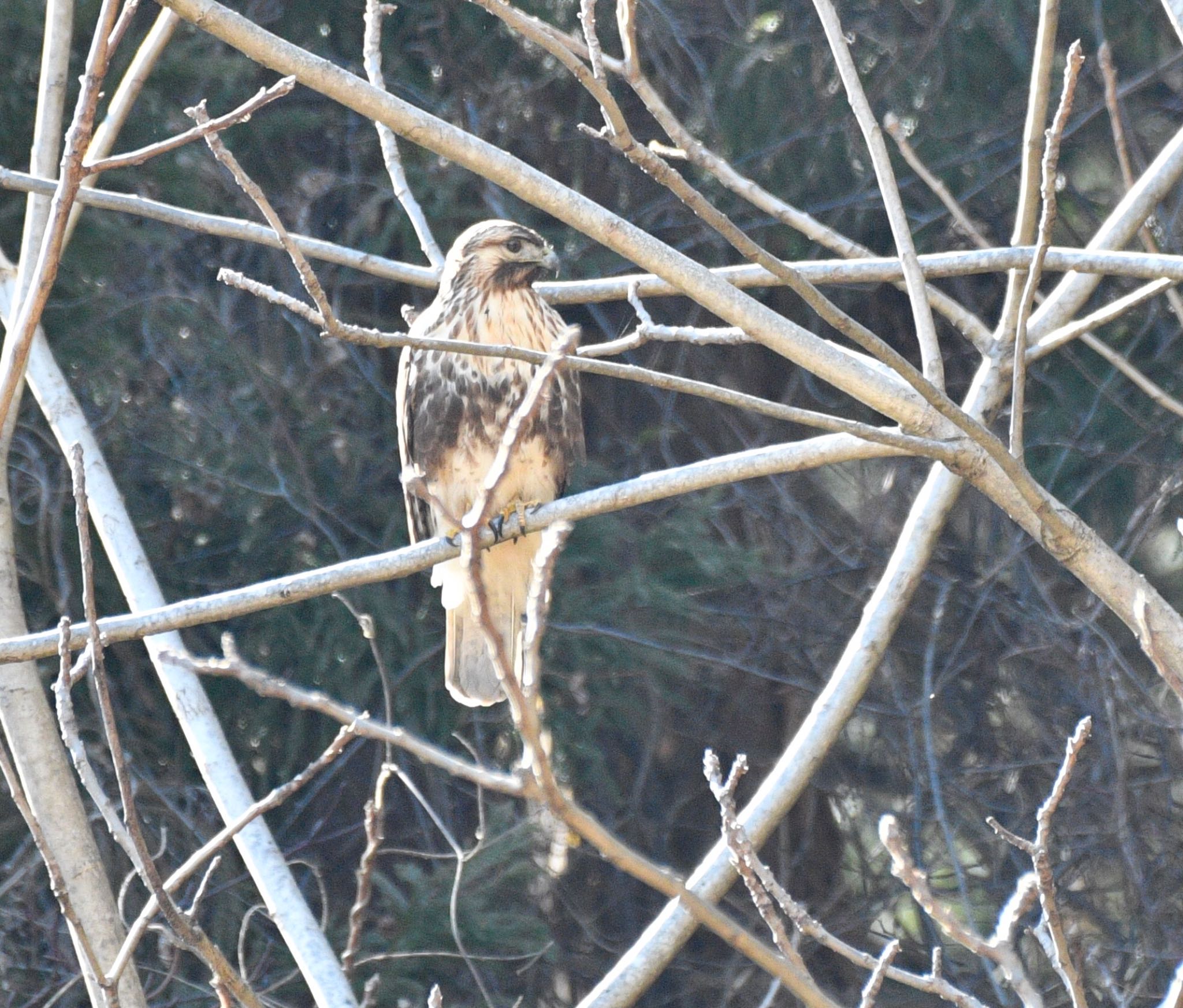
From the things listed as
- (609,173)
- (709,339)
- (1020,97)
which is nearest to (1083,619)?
(1020,97)

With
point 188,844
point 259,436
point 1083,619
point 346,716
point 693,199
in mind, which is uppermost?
point 693,199

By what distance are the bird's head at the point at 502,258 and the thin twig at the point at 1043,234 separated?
6.19 ft

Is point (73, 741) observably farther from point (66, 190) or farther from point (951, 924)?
point (951, 924)

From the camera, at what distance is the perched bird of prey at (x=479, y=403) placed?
149 inches

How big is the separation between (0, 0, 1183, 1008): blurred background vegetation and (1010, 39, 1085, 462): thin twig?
2.57 meters

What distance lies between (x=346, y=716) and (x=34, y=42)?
12.6ft

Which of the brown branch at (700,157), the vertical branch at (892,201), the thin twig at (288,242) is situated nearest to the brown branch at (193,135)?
the thin twig at (288,242)

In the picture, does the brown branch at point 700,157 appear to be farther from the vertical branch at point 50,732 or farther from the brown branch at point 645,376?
the vertical branch at point 50,732

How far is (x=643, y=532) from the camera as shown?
4.75 m

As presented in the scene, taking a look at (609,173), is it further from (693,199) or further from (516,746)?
(693,199)

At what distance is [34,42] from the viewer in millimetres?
4352

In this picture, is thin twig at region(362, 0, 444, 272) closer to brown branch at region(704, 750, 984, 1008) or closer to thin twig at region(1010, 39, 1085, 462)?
thin twig at region(1010, 39, 1085, 462)

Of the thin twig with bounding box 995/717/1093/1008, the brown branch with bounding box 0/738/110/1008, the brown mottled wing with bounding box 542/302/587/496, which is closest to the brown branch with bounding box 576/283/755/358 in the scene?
the thin twig with bounding box 995/717/1093/1008

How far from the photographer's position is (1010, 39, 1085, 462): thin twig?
6.17ft
